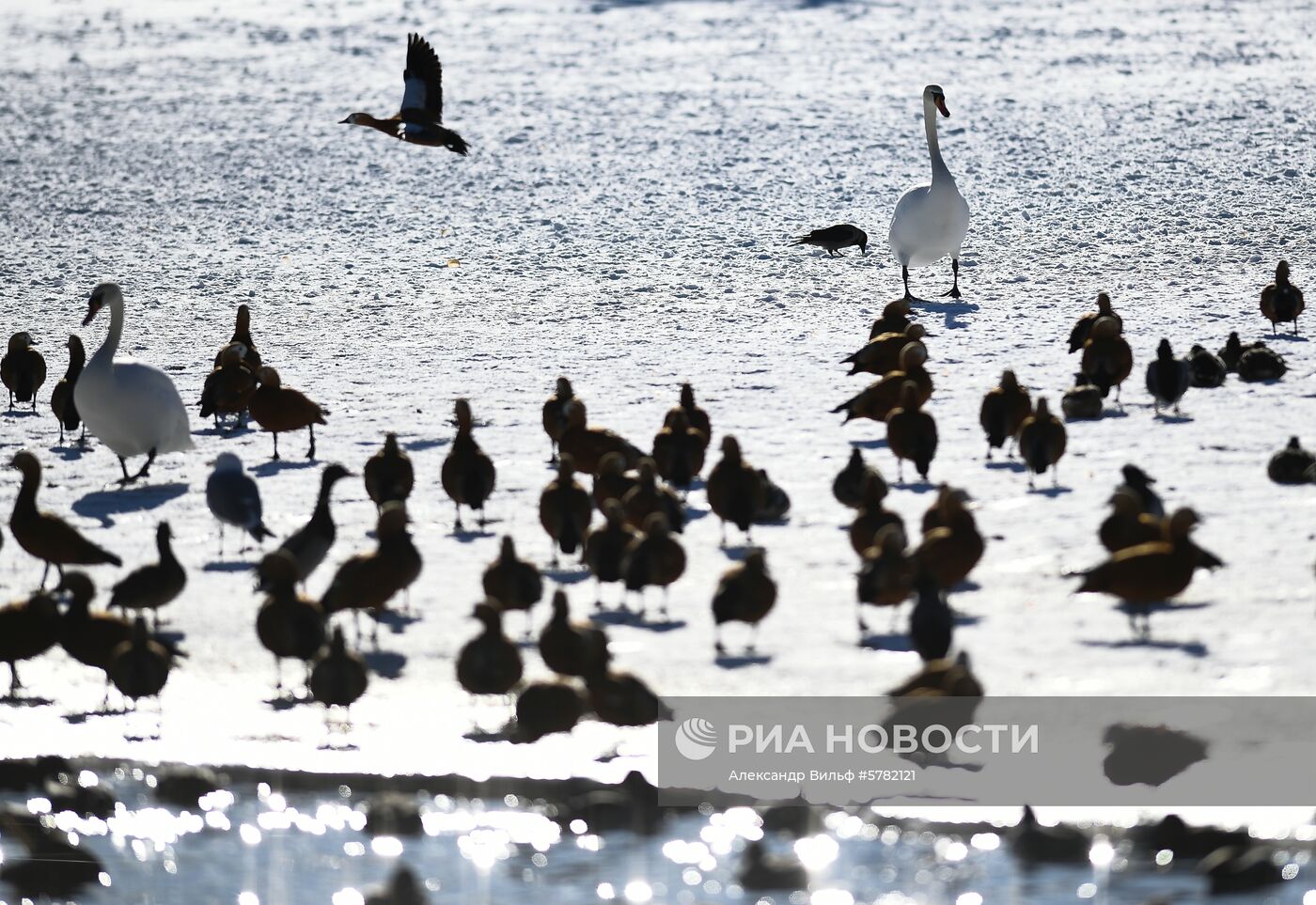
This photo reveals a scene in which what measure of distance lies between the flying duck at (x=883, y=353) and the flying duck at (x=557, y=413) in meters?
2.70

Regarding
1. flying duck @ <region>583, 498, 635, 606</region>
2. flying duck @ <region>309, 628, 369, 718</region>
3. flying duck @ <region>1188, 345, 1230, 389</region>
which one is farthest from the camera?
flying duck @ <region>1188, 345, 1230, 389</region>

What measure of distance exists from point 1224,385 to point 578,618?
6283 mm

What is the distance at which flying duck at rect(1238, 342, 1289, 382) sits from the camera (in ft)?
45.3

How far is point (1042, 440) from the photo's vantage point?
1117 centimetres

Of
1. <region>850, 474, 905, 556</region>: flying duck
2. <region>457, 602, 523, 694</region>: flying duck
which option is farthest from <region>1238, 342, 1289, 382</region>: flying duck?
<region>457, 602, 523, 694</region>: flying duck

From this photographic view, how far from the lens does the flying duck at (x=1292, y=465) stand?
1104 cm

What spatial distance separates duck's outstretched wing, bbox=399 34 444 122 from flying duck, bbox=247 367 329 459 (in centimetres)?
390

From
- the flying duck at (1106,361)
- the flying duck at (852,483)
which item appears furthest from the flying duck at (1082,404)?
the flying duck at (852,483)

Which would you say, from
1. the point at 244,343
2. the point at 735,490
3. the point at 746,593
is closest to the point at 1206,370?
the point at 735,490

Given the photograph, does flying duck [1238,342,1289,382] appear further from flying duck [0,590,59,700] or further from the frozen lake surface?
flying duck [0,590,59,700]

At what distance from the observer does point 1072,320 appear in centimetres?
1653

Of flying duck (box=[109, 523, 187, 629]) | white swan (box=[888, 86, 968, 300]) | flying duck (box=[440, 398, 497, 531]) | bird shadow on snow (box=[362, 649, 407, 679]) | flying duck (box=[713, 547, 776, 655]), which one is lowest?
bird shadow on snow (box=[362, 649, 407, 679])

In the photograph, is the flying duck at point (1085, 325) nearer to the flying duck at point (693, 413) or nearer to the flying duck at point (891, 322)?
the flying duck at point (891, 322)

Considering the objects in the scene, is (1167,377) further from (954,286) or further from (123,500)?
(123,500)
